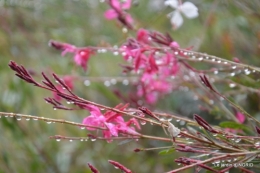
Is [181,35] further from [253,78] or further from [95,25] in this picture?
[253,78]

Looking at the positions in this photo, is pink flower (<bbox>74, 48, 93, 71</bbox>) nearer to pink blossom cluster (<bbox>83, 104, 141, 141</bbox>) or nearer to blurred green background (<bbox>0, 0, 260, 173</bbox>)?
pink blossom cluster (<bbox>83, 104, 141, 141</bbox>)

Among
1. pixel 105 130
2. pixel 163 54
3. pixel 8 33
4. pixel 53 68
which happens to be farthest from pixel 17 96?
pixel 105 130

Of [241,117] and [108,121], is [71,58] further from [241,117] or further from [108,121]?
[108,121]

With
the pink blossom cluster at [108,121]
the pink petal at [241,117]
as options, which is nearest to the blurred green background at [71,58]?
the pink petal at [241,117]

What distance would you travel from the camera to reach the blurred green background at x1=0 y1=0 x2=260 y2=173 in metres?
1.43

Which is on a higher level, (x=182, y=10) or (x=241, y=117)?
(x=182, y=10)

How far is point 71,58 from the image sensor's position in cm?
141

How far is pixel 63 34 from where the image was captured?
1623 mm

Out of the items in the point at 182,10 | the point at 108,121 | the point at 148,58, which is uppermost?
the point at 182,10

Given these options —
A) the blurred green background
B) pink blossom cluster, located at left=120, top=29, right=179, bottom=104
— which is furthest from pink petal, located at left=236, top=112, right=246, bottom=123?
the blurred green background

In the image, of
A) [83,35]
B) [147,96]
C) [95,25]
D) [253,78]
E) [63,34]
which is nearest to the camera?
[253,78]

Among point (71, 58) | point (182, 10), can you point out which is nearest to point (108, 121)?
point (182, 10)

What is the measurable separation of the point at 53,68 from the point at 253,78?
37.3 inches

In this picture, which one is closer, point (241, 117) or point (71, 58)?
point (241, 117)
